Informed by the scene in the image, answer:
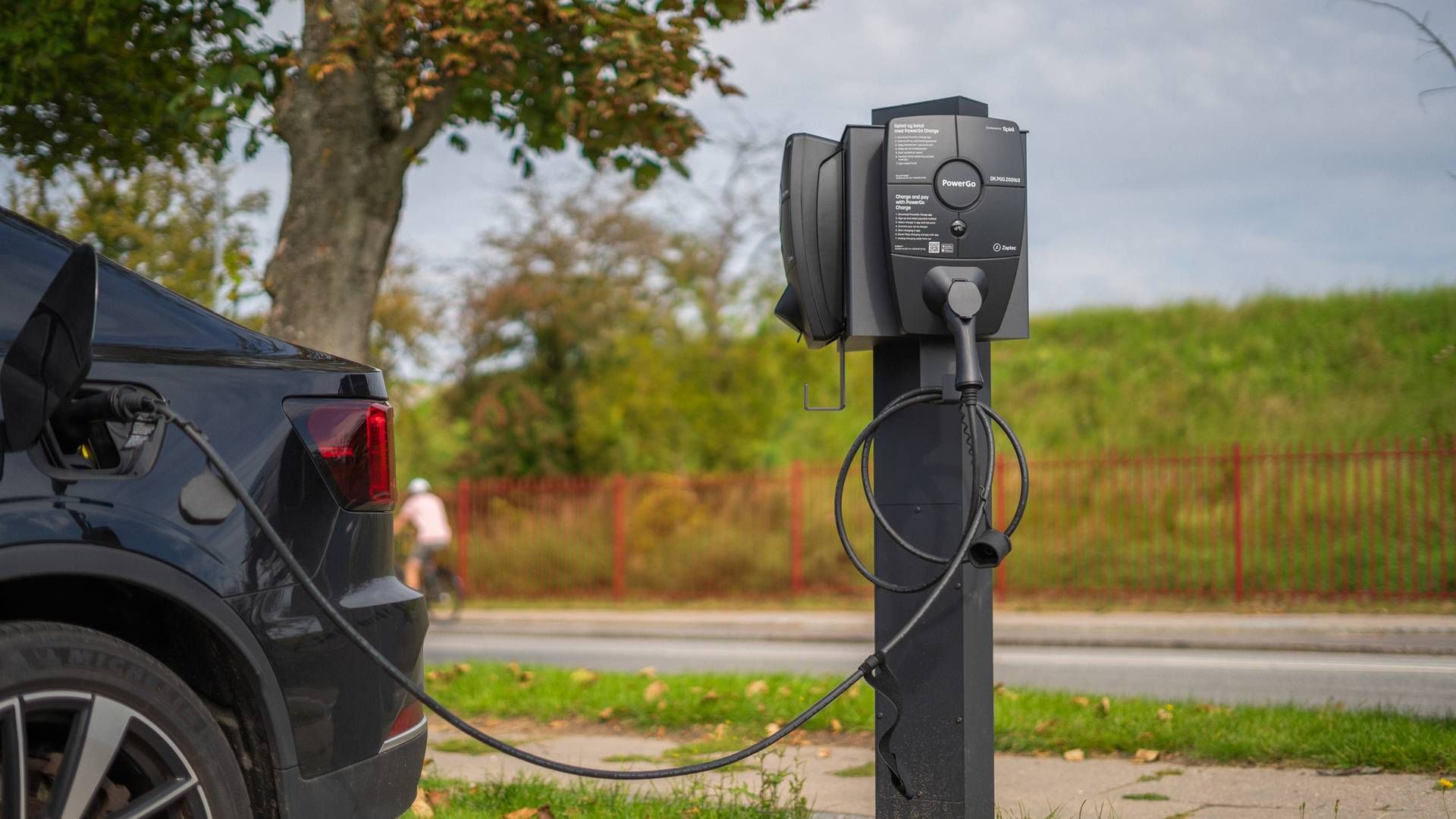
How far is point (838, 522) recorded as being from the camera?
3439 mm

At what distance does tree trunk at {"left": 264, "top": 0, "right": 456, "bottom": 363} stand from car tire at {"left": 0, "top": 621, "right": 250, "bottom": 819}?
14.0 feet

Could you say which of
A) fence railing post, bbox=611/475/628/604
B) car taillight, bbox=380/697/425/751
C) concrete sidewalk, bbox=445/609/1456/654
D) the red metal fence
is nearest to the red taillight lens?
car taillight, bbox=380/697/425/751

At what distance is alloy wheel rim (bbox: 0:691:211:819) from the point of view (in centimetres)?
221

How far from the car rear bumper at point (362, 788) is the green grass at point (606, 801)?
47.4 inches

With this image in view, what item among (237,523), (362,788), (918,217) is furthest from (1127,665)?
(237,523)

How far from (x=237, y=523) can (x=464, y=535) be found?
59.6 ft

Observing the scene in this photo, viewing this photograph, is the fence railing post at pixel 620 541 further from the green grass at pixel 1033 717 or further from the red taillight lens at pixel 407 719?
the red taillight lens at pixel 407 719

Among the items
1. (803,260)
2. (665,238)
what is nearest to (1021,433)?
(665,238)

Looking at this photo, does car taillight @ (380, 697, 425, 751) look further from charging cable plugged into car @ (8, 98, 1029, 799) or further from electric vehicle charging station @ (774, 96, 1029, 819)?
electric vehicle charging station @ (774, 96, 1029, 819)

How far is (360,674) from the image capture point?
281 cm

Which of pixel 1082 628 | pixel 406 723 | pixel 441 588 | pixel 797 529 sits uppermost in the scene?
pixel 406 723

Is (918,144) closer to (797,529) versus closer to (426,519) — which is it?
(797,529)

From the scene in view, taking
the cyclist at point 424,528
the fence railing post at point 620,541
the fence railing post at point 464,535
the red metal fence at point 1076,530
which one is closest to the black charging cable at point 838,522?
the red metal fence at point 1076,530

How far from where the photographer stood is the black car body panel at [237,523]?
92.7 inches
